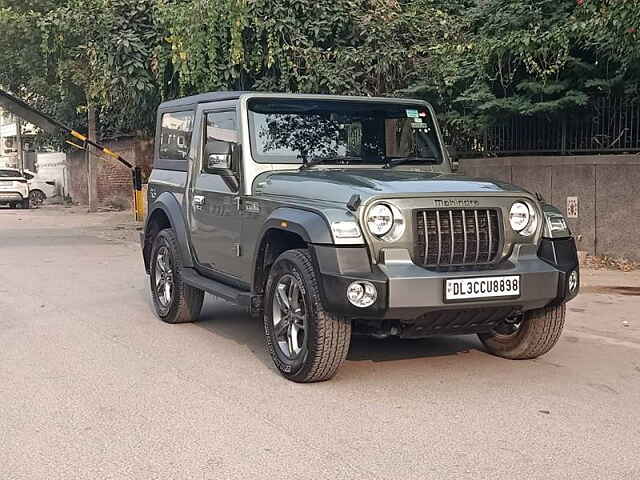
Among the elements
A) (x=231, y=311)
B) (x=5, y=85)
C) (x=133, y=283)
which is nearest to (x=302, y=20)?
(x=133, y=283)

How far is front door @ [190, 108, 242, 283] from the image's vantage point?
659cm

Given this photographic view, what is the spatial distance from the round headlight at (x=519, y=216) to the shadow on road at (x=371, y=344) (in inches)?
55.6

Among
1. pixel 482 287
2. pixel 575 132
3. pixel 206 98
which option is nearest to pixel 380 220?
pixel 482 287

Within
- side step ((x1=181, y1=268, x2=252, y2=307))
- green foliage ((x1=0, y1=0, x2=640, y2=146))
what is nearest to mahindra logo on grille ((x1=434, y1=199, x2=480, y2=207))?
side step ((x1=181, y1=268, x2=252, y2=307))

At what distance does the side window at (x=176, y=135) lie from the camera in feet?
25.3

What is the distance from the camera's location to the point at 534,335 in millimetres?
6117

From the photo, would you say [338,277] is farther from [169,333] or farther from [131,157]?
[131,157]

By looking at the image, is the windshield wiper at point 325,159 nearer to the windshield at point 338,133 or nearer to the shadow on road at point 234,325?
the windshield at point 338,133

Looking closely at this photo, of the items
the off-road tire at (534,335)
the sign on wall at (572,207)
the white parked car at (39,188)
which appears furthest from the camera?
the white parked car at (39,188)

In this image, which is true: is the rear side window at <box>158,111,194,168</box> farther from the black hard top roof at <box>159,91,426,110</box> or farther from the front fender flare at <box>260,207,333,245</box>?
the front fender flare at <box>260,207,333,245</box>

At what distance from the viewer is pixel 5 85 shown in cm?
2711

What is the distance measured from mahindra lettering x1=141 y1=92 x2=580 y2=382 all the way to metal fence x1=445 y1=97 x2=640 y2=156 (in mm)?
4832

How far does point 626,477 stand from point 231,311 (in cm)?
530

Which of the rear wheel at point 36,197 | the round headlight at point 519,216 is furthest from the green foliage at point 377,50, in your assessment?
the rear wheel at point 36,197
